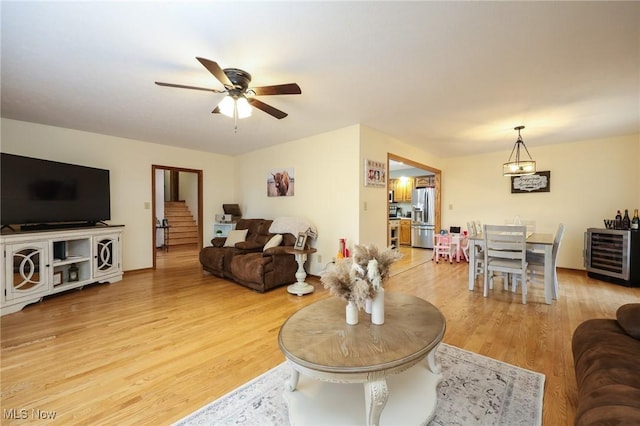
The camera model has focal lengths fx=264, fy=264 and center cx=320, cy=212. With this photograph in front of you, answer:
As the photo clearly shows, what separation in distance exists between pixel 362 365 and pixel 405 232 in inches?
287

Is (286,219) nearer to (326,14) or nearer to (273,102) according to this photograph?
(273,102)

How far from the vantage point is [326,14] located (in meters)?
1.64

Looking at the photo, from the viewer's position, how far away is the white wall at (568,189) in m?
4.42

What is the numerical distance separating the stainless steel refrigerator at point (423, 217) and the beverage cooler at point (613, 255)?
3035 mm

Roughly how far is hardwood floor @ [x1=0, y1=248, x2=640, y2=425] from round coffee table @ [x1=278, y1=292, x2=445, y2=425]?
1.97 ft

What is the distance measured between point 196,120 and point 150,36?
1.85 meters

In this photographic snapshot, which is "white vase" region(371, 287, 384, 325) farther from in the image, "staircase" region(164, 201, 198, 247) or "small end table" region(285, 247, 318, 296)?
"staircase" region(164, 201, 198, 247)

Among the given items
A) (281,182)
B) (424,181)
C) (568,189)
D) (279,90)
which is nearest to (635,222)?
(568,189)

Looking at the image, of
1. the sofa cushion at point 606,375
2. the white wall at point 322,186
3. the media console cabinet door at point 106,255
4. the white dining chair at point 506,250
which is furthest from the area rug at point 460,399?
the media console cabinet door at point 106,255

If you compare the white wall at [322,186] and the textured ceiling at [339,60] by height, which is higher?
the textured ceiling at [339,60]

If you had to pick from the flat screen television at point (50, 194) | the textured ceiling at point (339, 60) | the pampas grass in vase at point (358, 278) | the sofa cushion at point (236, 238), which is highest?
the textured ceiling at point (339, 60)

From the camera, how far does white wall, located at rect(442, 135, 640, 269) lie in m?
4.42

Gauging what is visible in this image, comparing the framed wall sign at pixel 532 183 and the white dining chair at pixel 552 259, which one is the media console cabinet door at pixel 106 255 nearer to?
the white dining chair at pixel 552 259

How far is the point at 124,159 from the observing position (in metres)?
4.62
